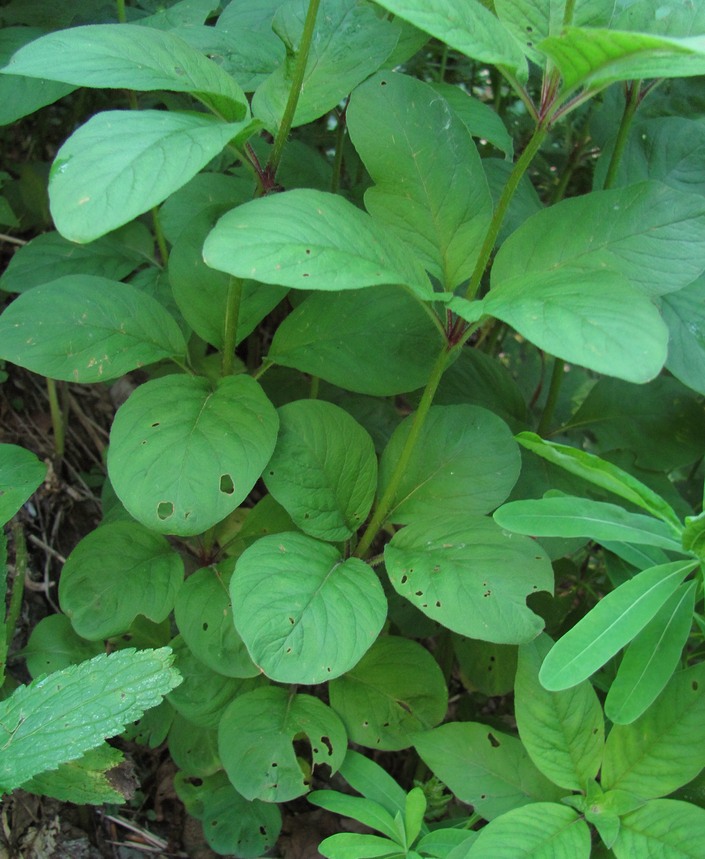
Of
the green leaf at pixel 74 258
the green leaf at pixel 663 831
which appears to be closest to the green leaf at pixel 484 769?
the green leaf at pixel 663 831

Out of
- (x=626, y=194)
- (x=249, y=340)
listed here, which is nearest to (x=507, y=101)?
(x=249, y=340)

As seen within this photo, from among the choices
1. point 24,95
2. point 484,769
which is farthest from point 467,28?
point 484,769

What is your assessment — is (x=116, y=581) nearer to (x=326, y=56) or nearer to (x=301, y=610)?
(x=301, y=610)

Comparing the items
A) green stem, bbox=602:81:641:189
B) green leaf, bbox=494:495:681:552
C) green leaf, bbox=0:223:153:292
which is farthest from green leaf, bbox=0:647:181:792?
green stem, bbox=602:81:641:189

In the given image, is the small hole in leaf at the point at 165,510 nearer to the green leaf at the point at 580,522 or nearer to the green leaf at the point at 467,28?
the green leaf at the point at 580,522

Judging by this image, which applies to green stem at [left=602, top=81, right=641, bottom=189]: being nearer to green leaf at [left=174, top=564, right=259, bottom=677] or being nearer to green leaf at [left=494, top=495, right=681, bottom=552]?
green leaf at [left=494, top=495, right=681, bottom=552]

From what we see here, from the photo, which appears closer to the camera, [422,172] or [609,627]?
[609,627]
